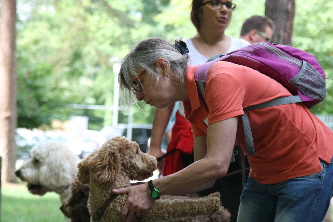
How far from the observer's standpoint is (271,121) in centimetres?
215

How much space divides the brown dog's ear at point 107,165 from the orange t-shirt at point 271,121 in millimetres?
512

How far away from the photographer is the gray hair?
2.26 metres

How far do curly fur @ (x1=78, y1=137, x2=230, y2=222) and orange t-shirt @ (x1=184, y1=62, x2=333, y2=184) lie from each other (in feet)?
1.33

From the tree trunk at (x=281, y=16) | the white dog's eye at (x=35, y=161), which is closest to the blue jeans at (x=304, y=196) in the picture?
the white dog's eye at (x=35, y=161)

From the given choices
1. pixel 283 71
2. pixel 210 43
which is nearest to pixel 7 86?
pixel 210 43

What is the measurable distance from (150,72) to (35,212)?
→ 643 centimetres

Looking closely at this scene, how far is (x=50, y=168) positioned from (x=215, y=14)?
2391 millimetres

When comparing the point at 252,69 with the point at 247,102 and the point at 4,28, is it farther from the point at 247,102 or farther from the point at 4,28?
the point at 4,28

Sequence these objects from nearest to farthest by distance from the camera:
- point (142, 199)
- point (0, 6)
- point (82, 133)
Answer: point (142, 199) → point (0, 6) → point (82, 133)

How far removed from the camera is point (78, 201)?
342 cm

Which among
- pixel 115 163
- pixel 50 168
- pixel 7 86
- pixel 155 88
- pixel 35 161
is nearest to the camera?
pixel 155 88

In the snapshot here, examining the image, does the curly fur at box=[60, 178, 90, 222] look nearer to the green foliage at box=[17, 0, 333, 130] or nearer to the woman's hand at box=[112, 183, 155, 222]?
the woman's hand at box=[112, 183, 155, 222]

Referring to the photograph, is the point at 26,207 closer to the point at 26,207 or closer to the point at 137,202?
the point at 26,207

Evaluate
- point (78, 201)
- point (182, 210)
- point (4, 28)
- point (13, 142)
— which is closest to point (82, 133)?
point (13, 142)
